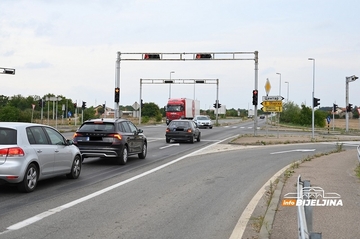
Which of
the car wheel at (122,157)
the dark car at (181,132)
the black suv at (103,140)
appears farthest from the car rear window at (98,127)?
the dark car at (181,132)

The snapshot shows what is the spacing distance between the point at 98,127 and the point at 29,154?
6282 millimetres

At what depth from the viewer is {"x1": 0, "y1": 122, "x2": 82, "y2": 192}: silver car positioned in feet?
33.2

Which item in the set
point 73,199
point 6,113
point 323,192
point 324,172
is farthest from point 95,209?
point 6,113

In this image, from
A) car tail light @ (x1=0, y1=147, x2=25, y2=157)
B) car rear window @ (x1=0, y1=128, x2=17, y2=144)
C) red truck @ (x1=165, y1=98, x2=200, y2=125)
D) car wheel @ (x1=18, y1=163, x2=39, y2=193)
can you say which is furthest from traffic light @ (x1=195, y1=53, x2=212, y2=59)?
car tail light @ (x1=0, y1=147, x2=25, y2=157)

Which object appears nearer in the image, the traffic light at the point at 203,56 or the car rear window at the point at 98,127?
the car rear window at the point at 98,127

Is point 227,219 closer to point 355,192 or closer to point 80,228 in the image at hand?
point 80,228

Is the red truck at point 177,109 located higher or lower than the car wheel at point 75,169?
higher

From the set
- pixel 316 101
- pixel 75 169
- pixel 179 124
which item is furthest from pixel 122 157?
pixel 316 101

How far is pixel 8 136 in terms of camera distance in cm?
1043

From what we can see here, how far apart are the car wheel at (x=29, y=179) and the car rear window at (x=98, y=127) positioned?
580cm

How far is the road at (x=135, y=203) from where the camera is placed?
737 centimetres

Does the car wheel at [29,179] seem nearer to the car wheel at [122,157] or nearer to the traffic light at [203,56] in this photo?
the car wheel at [122,157]

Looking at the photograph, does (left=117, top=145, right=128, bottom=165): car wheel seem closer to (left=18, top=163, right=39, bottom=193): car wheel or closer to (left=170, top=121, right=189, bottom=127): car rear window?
(left=18, top=163, right=39, bottom=193): car wheel

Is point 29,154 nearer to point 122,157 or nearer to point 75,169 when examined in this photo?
point 75,169
